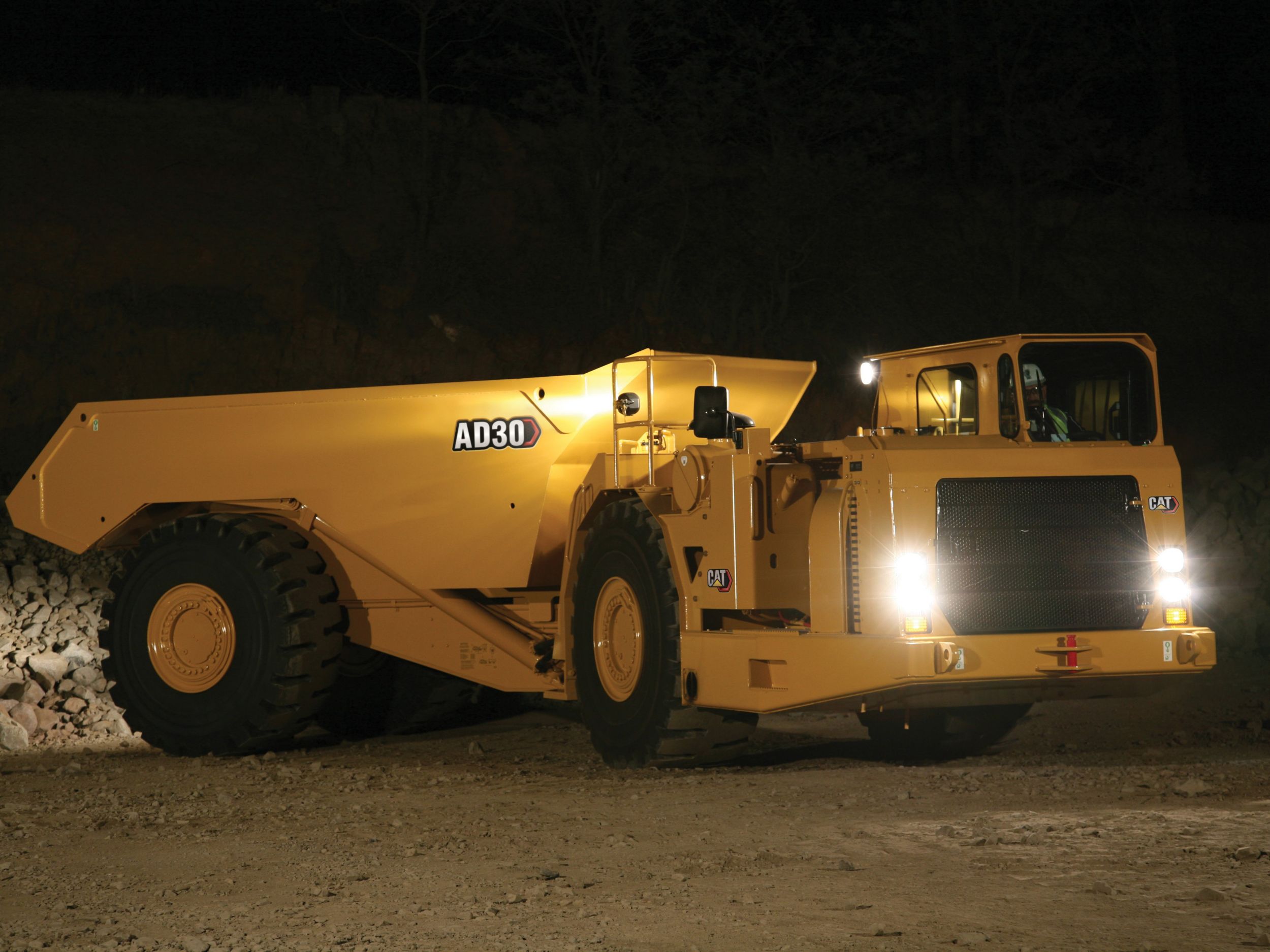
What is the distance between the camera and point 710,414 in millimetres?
8656

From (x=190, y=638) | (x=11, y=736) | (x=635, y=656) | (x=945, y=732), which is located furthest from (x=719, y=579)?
(x=11, y=736)

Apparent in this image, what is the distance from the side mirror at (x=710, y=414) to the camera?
8.64m

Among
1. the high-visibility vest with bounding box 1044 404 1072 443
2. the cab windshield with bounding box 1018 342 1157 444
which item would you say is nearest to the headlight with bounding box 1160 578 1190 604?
the cab windshield with bounding box 1018 342 1157 444

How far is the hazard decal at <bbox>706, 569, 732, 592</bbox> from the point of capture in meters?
8.76

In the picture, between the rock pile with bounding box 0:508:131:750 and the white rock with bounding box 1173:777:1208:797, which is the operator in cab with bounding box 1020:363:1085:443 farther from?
the rock pile with bounding box 0:508:131:750

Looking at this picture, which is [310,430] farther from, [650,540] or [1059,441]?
[1059,441]

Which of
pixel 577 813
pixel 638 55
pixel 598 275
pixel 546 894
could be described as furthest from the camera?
pixel 638 55

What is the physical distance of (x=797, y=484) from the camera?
891 cm

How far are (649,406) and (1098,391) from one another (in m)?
2.62

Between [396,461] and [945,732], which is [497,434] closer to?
[396,461]

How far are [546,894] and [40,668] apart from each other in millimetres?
7687

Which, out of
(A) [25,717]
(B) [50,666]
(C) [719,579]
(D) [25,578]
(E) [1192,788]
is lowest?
(E) [1192,788]

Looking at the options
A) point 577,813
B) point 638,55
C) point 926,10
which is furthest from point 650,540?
point 926,10

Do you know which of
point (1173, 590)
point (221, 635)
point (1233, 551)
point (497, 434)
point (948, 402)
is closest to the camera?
point (1173, 590)
